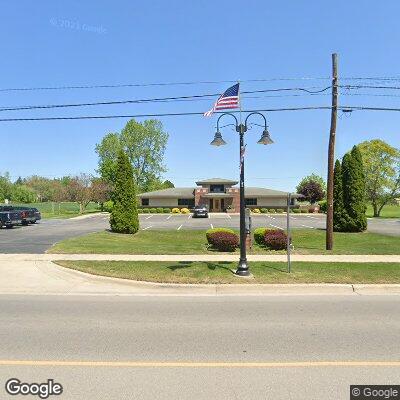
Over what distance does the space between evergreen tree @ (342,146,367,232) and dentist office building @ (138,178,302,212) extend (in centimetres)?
3564

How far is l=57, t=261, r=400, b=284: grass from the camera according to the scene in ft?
33.7

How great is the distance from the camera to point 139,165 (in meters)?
78.9

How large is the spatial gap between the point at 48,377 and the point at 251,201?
198 feet

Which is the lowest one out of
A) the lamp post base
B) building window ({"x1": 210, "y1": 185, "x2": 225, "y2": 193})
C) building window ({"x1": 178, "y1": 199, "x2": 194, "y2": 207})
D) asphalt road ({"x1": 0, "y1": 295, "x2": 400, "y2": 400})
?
asphalt road ({"x1": 0, "y1": 295, "x2": 400, "y2": 400})

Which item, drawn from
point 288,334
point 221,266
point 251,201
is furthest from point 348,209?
point 251,201

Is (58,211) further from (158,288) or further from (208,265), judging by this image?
(158,288)

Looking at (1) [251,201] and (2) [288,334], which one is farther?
(1) [251,201]

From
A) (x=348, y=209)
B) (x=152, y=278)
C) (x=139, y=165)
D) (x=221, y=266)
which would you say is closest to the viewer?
(x=152, y=278)

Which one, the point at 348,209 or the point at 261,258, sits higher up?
the point at 348,209

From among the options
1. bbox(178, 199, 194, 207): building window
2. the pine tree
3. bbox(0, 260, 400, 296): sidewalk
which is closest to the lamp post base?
bbox(0, 260, 400, 296): sidewalk

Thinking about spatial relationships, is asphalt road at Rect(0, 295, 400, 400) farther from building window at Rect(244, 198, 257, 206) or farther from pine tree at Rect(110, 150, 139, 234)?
building window at Rect(244, 198, 257, 206)

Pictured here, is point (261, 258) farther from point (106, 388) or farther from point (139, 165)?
point (139, 165)

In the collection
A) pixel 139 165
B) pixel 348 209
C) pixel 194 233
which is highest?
pixel 139 165

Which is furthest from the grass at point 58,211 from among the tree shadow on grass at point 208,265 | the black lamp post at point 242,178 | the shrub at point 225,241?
the black lamp post at point 242,178
